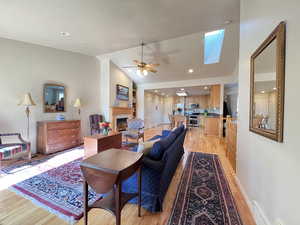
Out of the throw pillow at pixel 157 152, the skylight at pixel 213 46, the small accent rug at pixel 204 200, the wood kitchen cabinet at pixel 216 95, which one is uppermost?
the skylight at pixel 213 46

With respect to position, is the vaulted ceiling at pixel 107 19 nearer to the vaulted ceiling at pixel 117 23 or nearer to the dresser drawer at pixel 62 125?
the vaulted ceiling at pixel 117 23

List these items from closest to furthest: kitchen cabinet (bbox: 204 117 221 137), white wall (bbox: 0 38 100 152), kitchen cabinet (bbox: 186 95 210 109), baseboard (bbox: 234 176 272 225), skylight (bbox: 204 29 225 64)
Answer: baseboard (bbox: 234 176 272 225) → white wall (bbox: 0 38 100 152) → skylight (bbox: 204 29 225 64) → kitchen cabinet (bbox: 204 117 221 137) → kitchen cabinet (bbox: 186 95 210 109)

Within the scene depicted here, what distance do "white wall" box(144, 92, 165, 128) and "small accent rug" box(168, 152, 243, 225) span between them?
19.6 feet

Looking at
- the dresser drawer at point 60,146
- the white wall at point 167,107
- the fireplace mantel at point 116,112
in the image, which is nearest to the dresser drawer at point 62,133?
the dresser drawer at point 60,146

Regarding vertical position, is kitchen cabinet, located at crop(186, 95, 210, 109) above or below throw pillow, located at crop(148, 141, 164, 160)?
above

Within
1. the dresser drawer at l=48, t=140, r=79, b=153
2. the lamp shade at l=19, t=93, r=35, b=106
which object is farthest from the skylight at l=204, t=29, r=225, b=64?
the dresser drawer at l=48, t=140, r=79, b=153

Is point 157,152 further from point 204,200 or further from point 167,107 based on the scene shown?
point 167,107

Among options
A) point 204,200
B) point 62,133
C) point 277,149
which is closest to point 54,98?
point 62,133

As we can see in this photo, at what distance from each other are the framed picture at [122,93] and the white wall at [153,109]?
178cm

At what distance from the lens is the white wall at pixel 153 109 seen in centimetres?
867

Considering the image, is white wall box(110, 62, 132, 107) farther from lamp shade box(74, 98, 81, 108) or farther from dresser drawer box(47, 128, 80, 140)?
dresser drawer box(47, 128, 80, 140)

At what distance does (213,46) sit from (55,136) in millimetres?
5735

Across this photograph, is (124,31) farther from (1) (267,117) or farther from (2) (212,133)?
(2) (212,133)

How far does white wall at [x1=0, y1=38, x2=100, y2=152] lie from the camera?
10.4 ft
